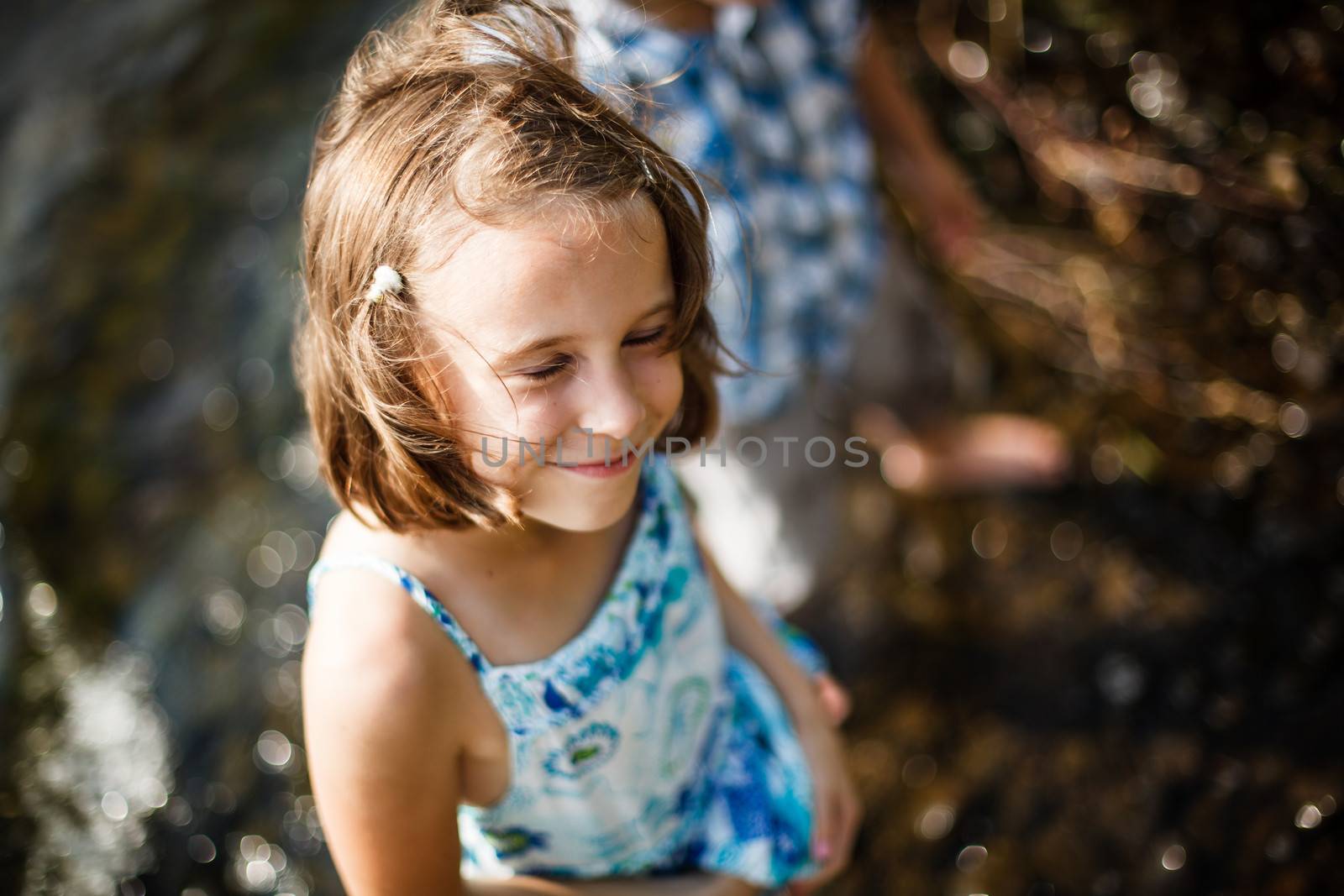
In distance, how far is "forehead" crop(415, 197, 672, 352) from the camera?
0.88 m

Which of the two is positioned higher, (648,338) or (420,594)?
(648,338)

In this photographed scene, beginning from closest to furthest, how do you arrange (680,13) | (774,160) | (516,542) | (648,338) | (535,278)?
(535,278) < (648,338) < (516,542) < (680,13) < (774,160)

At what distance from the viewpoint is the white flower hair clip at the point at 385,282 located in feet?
3.01

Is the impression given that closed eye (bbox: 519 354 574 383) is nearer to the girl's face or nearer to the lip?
the girl's face

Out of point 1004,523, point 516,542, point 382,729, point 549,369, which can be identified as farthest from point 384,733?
point 1004,523

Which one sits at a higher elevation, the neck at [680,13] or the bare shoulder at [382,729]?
the neck at [680,13]

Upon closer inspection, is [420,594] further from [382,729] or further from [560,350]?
[560,350]

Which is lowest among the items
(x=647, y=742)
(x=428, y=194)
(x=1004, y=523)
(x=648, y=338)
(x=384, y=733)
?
(x=1004, y=523)

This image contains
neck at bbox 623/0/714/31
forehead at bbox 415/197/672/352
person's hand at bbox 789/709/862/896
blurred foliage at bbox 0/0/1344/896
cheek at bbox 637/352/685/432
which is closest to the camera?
forehead at bbox 415/197/672/352

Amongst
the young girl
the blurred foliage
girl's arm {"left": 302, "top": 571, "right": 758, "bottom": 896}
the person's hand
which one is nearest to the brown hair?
the young girl

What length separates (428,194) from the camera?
897 mm

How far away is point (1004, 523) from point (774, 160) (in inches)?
46.6

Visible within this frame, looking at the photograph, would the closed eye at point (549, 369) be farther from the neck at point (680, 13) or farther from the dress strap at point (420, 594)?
the neck at point (680, 13)

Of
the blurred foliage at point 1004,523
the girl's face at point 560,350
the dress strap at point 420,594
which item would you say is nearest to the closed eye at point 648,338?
the girl's face at point 560,350
